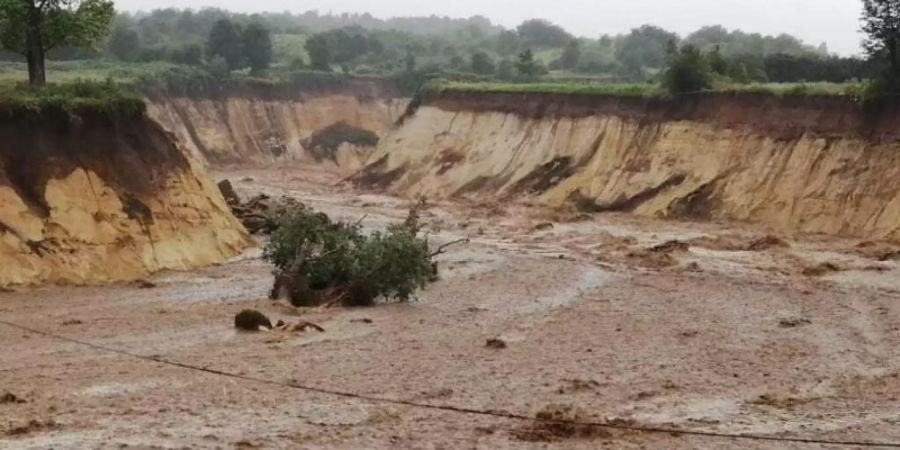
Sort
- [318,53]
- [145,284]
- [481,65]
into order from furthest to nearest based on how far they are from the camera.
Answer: [481,65], [318,53], [145,284]

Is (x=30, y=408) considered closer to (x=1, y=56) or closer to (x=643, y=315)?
(x=643, y=315)

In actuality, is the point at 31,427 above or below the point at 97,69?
below

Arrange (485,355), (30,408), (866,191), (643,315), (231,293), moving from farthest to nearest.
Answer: (866,191), (231,293), (643,315), (485,355), (30,408)

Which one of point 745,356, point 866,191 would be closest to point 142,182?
point 745,356

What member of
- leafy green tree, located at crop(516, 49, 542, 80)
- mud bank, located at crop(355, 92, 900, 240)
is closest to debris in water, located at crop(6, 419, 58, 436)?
mud bank, located at crop(355, 92, 900, 240)

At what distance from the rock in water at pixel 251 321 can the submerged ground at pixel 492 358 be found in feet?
1.47

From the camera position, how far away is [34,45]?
3256cm

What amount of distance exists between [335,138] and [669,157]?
33.6 metres

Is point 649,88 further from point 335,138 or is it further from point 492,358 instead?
point 492,358

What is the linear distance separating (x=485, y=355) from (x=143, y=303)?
26.5ft

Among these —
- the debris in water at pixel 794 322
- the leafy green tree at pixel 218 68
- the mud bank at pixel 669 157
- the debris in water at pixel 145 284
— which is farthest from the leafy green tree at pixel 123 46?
the debris in water at pixel 794 322

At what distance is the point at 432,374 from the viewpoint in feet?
56.0

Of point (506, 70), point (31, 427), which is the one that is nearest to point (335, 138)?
point (506, 70)

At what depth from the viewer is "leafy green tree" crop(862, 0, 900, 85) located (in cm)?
3688
